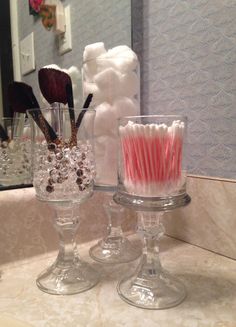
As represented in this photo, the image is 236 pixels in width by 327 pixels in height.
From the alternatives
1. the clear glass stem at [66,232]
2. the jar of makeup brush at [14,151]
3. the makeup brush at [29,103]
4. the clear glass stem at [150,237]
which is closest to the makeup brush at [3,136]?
the jar of makeup brush at [14,151]

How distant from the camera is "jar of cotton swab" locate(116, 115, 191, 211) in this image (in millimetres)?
368

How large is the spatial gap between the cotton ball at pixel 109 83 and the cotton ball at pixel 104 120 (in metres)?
0.02

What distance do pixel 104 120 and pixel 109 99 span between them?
4 cm

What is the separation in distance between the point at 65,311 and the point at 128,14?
0.64 meters

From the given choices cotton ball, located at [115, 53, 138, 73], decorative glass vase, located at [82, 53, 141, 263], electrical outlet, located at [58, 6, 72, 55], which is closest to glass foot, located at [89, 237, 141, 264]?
decorative glass vase, located at [82, 53, 141, 263]

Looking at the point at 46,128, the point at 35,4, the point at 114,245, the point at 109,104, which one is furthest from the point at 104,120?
the point at 35,4

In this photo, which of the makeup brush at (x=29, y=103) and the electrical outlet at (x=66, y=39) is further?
the electrical outlet at (x=66, y=39)

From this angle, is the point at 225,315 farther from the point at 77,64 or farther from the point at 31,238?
the point at 77,64

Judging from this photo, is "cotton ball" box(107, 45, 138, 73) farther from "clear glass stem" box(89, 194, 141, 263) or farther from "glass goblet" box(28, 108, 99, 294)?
"clear glass stem" box(89, 194, 141, 263)

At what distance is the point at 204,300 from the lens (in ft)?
1.29

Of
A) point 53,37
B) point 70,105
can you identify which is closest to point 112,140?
point 70,105

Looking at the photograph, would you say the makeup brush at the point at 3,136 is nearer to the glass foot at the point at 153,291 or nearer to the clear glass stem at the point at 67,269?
the clear glass stem at the point at 67,269

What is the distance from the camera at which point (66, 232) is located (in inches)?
18.0

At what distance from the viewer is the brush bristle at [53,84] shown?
442 millimetres
